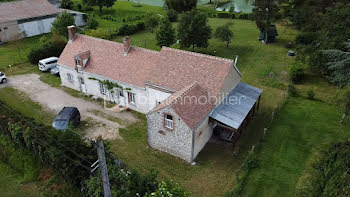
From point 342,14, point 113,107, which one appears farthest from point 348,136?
point 113,107

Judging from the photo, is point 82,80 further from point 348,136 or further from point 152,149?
point 348,136

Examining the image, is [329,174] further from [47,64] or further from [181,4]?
[181,4]

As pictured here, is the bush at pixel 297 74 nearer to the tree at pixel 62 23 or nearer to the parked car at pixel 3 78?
the tree at pixel 62 23

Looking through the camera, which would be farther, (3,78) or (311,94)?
(3,78)

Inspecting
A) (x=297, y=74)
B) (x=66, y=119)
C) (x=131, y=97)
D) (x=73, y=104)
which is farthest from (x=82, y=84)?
(x=297, y=74)

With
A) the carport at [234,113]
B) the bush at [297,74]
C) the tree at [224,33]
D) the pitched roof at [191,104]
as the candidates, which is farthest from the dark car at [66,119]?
the tree at [224,33]

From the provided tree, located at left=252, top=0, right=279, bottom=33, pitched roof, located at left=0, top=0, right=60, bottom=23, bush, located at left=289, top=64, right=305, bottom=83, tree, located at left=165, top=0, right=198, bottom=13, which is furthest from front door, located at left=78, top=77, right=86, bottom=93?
tree, located at left=165, top=0, right=198, bottom=13
